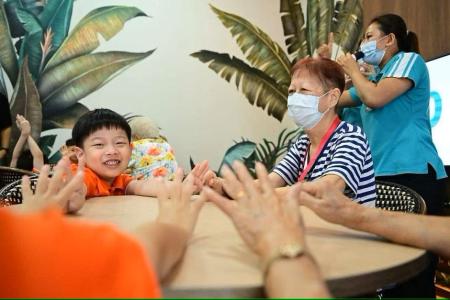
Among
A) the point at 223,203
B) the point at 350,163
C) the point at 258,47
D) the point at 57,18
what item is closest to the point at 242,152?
the point at 258,47

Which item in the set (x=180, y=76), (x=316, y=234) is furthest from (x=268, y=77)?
(x=316, y=234)

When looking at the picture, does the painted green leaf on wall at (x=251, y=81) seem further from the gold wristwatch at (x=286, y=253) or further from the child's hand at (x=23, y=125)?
the gold wristwatch at (x=286, y=253)

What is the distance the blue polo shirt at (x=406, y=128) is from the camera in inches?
90.6

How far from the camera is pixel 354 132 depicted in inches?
66.9

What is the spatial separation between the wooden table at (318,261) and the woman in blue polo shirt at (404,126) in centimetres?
134

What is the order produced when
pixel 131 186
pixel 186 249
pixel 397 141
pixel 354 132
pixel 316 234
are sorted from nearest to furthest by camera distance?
pixel 186 249 → pixel 316 234 → pixel 354 132 → pixel 131 186 → pixel 397 141

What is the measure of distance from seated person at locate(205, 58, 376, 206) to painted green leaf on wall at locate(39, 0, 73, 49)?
2748 millimetres

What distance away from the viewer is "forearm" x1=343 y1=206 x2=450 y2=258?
0.97 meters

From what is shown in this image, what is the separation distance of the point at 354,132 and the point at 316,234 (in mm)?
774

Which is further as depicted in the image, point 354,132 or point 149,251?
point 354,132

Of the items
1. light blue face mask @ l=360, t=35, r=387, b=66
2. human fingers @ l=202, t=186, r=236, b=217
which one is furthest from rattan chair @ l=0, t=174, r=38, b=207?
light blue face mask @ l=360, t=35, r=387, b=66

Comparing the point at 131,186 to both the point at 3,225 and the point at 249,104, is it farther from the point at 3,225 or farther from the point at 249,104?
the point at 249,104

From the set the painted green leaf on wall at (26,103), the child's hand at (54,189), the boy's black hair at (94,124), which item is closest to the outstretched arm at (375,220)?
the child's hand at (54,189)

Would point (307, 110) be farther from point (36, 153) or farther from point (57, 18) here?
point (57, 18)
